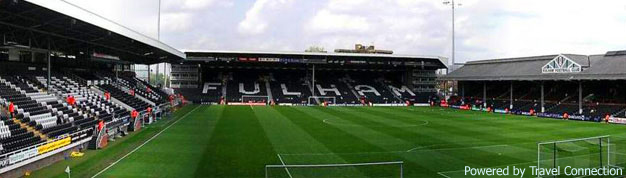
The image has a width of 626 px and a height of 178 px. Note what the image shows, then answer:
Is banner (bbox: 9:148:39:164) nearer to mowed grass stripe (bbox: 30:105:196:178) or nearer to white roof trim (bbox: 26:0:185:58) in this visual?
mowed grass stripe (bbox: 30:105:196:178)

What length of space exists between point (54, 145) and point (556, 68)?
44429 millimetres

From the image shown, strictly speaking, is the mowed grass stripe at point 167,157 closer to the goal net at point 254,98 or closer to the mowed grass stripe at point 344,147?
the mowed grass stripe at point 344,147

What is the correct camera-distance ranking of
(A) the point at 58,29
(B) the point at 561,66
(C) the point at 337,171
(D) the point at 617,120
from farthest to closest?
(B) the point at 561,66 → (D) the point at 617,120 → (A) the point at 58,29 → (C) the point at 337,171

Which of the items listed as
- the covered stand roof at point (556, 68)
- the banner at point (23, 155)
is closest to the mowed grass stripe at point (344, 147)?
the banner at point (23, 155)

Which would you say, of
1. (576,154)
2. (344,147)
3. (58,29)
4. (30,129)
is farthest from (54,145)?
(576,154)

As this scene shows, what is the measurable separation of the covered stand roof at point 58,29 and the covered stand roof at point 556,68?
121ft

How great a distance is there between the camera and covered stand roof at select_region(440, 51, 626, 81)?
41031 millimetres

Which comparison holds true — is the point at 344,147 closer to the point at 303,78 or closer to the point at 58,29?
the point at 58,29

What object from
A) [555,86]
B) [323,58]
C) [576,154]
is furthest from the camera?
[323,58]

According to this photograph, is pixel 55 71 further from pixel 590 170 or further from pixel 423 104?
pixel 423 104

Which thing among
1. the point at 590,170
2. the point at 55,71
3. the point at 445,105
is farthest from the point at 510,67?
the point at 55,71

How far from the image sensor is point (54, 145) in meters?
18.2

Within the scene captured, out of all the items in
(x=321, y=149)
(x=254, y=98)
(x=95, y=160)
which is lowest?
(x=95, y=160)

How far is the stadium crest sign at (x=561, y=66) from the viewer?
43.8 meters
